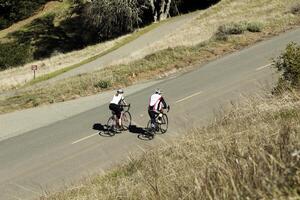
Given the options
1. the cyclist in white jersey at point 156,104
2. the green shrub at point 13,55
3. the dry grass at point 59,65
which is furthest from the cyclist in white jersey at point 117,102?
the green shrub at point 13,55

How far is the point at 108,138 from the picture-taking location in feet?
68.7

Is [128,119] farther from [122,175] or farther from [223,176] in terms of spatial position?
[223,176]

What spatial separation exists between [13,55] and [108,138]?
47135 mm

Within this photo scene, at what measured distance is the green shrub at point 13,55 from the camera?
212 ft

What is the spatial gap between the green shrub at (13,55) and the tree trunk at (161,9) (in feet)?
52.3

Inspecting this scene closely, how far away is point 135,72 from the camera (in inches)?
1309

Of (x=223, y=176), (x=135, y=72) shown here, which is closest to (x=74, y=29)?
(x=135, y=72)

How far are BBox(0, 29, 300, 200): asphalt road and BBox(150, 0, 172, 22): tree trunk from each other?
31452mm

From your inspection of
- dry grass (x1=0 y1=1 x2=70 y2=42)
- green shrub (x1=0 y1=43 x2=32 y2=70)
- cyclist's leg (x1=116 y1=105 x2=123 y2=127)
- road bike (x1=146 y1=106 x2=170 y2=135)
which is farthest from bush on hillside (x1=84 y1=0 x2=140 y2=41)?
road bike (x1=146 y1=106 x2=170 y2=135)

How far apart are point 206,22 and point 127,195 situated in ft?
151

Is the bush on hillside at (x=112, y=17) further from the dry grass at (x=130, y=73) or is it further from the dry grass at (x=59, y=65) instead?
the dry grass at (x=130, y=73)

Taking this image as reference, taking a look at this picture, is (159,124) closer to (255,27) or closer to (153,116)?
(153,116)

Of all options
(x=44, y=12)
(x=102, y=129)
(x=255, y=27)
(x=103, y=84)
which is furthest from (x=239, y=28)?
(x=44, y=12)

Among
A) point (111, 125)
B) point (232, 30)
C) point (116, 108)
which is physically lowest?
point (111, 125)
